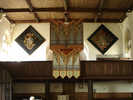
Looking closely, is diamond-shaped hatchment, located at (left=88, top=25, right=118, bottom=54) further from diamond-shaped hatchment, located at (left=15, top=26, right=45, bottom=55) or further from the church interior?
diamond-shaped hatchment, located at (left=15, top=26, right=45, bottom=55)

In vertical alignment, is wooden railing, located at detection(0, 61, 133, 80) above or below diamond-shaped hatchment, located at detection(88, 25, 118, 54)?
below

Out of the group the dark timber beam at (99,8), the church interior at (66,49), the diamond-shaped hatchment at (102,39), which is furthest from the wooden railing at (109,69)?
the diamond-shaped hatchment at (102,39)

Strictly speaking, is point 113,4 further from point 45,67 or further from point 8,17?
point 8,17

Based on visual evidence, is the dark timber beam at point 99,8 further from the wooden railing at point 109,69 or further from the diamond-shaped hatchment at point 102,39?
the wooden railing at point 109,69

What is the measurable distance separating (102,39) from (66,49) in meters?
5.52

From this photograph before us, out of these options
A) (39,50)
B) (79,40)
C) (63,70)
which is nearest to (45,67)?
(63,70)

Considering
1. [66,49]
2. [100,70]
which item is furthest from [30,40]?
[100,70]

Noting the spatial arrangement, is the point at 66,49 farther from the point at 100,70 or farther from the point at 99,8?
the point at 99,8

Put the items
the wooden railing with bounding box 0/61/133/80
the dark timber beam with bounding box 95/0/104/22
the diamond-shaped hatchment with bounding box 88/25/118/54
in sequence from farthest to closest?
the diamond-shaped hatchment with bounding box 88/25/118/54
the dark timber beam with bounding box 95/0/104/22
the wooden railing with bounding box 0/61/133/80

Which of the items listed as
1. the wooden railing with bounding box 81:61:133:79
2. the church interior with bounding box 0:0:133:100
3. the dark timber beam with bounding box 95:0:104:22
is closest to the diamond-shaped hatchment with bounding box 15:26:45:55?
the church interior with bounding box 0:0:133:100

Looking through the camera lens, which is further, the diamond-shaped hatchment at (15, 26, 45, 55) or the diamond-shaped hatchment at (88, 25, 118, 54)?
the diamond-shaped hatchment at (15, 26, 45, 55)

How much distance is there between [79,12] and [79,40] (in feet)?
11.6

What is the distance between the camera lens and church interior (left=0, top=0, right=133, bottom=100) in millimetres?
10211

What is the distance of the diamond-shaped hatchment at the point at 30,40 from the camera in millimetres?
14928
